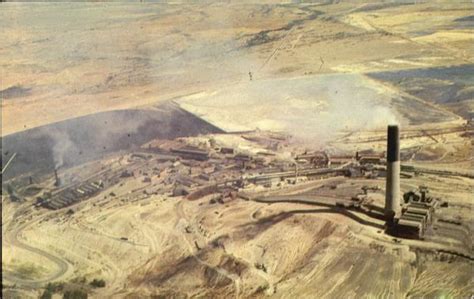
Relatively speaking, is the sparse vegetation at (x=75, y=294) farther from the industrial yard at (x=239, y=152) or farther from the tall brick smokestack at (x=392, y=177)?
the tall brick smokestack at (x=392, y=177)

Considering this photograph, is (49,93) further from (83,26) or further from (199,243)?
(199,243)

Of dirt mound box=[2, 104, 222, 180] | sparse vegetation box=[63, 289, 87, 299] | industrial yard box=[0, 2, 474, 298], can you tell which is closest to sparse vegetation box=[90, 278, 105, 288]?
industrial yard box=[0, 2, 474, 298]

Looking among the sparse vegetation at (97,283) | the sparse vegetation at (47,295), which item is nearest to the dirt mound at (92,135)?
the sparse vegetation at (47,295)

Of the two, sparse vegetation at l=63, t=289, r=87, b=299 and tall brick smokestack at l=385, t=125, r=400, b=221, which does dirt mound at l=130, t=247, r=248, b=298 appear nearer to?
sparse vegetation at l=63, t=289, r=87, b=299

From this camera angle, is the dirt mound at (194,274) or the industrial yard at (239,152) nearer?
the dirt mound at (194,274)

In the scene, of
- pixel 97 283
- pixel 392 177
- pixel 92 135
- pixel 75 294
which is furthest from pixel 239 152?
pixel 75 294
